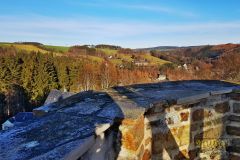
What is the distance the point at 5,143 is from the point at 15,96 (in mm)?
60125

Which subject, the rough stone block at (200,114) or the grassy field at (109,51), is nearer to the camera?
the rough stone block at (200,114)

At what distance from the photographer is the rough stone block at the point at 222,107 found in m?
3.33

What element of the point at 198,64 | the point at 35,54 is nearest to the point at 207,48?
the point at 198,64

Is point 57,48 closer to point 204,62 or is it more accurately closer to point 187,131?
point 204,62

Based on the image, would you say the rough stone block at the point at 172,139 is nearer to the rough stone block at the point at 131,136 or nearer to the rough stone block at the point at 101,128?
the rough stone block at the point at 131,136

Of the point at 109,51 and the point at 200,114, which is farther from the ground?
the point at 109,51

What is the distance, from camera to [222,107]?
339 centimetres

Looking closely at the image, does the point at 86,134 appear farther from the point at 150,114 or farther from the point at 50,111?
the point at 150,114

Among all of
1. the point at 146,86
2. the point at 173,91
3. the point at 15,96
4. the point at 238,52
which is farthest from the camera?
the point at 15,96

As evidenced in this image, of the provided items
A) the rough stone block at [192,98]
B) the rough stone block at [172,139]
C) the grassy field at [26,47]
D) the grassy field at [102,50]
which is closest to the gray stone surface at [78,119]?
the rough stone block at [192,98]

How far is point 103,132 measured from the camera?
2.09 meters

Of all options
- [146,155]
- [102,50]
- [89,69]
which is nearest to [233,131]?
[146,155]

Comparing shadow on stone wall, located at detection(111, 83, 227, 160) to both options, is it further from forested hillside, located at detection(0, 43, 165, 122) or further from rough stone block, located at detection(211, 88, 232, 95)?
forested hillside, located at detection(0, 43, 165, 122)

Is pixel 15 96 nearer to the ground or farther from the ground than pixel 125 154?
nearer to the ground
